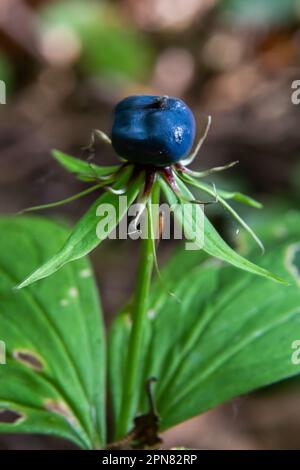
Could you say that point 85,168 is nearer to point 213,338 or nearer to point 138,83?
point 213,338

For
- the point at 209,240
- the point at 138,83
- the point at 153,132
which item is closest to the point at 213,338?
the point at 209,240

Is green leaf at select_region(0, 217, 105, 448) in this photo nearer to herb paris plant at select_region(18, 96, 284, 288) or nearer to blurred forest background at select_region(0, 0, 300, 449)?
herb paris plant at select_region(18, 96, 284, 288)

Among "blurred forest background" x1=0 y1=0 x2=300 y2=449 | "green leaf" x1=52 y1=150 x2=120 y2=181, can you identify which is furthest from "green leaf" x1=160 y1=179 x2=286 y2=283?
"blurred forest background" x1=0 y1=0 x2=300 y2=449

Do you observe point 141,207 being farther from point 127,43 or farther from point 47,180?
point 127,43

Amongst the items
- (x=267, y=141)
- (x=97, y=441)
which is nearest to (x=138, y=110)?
(x=97, y=441)

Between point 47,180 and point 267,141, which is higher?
point 267,141

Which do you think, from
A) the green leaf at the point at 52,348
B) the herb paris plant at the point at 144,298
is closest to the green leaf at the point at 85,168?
the herb paris plant at the point at 144,298
